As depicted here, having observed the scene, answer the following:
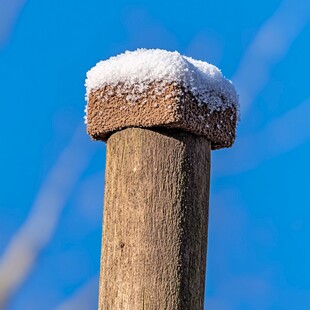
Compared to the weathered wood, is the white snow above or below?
above

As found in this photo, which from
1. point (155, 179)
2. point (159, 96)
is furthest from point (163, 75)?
point (155, 179)

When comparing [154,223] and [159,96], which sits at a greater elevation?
[159,96]

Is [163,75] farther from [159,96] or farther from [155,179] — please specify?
[155,179]

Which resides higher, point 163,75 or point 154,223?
point 163,75

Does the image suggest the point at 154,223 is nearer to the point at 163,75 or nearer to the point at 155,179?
the point at 155,179
